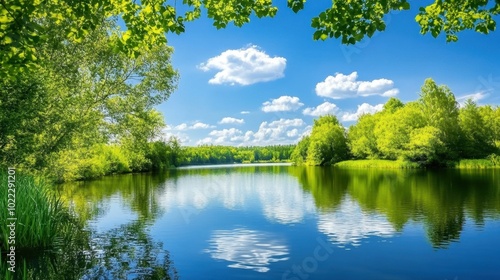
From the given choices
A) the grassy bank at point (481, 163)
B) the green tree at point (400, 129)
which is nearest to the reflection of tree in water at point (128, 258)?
the green tree at point (400, 129)

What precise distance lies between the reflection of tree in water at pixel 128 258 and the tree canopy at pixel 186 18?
813cm

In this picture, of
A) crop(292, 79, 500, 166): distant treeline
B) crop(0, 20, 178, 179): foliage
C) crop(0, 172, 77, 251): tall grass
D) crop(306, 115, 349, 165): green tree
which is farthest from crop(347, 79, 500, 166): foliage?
crop(0, 172, 77, 251): tall grass

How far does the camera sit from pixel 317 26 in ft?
31.9

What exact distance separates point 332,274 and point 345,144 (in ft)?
361

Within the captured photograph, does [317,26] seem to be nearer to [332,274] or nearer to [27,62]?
[27,62]

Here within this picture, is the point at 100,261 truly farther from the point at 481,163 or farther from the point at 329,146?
the point at 329,146

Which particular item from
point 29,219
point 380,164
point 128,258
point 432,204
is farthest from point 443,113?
point 29,219

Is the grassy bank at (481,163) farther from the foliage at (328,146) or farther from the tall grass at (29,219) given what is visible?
the tall grass at (29,219)

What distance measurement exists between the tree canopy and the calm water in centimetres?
859

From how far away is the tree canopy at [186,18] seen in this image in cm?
938

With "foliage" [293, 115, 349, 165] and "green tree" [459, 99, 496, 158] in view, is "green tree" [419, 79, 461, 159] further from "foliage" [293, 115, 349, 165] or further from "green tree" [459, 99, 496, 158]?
"foliage" [293, 115, 349, 165]

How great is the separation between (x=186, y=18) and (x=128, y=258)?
418 inches

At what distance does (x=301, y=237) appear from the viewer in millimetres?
22172

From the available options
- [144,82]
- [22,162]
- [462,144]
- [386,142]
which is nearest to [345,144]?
[386,142]
